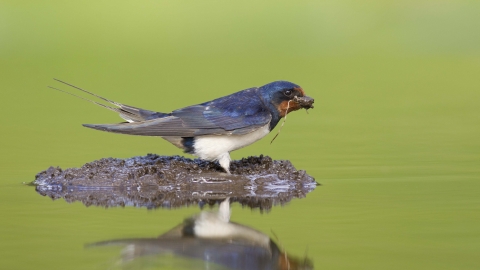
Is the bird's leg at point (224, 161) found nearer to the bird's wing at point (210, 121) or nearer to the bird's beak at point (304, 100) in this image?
the bird's wing at point (210, 121)

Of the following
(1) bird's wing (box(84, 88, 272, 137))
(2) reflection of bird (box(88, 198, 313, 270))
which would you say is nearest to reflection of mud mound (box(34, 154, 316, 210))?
(1) bird's wing (box(84, 88, 272, 137))

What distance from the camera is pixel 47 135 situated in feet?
40.1

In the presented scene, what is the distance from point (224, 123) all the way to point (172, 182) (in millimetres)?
728

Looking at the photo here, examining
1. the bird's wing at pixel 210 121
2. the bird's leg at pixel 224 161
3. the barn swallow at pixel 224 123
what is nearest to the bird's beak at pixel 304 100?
the barn swallow at pixel 224 123

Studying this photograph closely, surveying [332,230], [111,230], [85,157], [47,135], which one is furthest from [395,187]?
[47,135]

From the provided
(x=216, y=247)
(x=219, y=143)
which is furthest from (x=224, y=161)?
(x=216, y=247)

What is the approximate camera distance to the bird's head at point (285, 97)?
27.5 feet

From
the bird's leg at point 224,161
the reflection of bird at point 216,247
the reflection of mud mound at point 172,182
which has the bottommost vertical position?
the reflection of bird at point 216,247

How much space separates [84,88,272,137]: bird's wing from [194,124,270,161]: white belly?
0.08 metres

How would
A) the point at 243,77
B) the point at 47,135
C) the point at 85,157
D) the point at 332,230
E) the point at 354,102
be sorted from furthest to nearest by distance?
the point at 243,77 < the point at 354,102 < the point at 47,135 < the point at 85,157 < the point at 332,230

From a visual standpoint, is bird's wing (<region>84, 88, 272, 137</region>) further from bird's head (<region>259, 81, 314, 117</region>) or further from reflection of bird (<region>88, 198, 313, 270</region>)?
reflection of bird (<region>88, 198, 313, 270</region>)

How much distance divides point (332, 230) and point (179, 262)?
1.38 m

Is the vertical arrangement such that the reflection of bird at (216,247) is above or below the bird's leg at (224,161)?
below

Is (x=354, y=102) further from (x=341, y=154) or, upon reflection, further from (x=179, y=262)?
→ (x=179, y=262)
